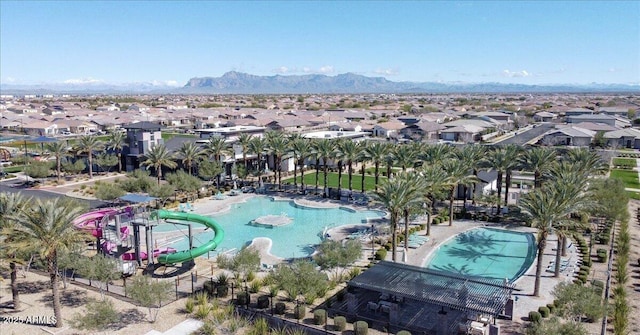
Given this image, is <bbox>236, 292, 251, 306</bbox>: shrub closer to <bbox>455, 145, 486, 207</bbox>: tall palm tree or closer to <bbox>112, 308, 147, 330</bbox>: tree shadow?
<bbox>112, 308, 147, 330</bbox>: tree shadow

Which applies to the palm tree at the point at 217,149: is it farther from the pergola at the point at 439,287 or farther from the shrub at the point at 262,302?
the pergola at the point at 439,287

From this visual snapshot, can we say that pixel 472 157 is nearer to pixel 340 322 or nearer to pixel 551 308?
pixel 551 308

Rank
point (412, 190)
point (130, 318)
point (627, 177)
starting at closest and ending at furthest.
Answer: point (130, 318) → point (412, 190) → point (627, 177)

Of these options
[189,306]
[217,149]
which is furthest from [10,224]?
[217,149]

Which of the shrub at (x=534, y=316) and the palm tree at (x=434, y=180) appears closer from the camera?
the shrub at (x=534, y=316)

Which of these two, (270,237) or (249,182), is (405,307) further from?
(249,182)

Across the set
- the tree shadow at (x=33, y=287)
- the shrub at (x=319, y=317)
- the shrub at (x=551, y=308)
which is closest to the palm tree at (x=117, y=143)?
the tree shadow at (x=33, y=287)

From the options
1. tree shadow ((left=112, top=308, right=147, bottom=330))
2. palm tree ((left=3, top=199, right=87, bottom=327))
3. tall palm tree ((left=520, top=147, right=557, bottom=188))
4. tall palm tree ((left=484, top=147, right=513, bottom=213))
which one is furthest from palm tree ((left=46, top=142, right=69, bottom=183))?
tall palm tree ((left=520, top=147, right=557, bottom=188))
